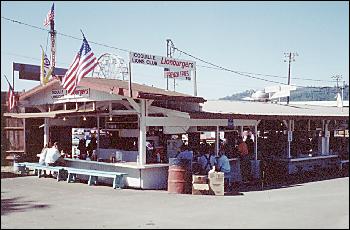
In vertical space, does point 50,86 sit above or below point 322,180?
above

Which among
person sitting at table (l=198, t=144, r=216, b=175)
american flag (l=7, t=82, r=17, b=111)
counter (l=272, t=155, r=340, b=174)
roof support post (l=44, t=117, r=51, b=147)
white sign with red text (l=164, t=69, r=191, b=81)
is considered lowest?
counter (l=272, t=155, r=340, b=174)

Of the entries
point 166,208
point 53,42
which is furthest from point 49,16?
point 166,208

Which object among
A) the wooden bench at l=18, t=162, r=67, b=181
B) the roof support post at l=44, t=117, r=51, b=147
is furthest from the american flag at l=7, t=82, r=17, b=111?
the wooden bench at l=18, t=162, r=67, b=181

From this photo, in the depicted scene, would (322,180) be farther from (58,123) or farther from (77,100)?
(58,123)

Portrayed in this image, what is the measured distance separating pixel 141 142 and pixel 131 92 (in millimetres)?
1704

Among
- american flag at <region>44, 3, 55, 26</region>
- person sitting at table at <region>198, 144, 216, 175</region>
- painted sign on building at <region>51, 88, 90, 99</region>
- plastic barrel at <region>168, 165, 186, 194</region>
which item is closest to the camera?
plastic barrel at <region>168, 165, 186, 194</region>

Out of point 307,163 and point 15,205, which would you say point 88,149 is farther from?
point 307,163

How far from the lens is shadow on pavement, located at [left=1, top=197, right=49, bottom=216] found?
1100 cm

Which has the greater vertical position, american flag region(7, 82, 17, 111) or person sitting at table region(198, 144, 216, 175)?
american flag region(7, 82, 17, 111)

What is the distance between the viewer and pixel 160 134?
18.6 meters

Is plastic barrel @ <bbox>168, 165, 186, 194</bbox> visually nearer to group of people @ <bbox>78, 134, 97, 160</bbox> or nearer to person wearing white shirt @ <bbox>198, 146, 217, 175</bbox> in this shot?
person wearing white shirt @ <bbox>198, 146, 217, 175</bbox>

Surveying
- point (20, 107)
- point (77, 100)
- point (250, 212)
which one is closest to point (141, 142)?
point (77, 100)

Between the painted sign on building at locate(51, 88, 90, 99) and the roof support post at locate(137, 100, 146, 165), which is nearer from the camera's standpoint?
the roof support post at locate(137, 100, 146, 165)

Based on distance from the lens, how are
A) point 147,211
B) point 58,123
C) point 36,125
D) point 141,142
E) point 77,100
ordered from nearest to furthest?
1. point 147,211
2. point 141,142
3. point 77,100
4. point 58,123
5. point 36,125
